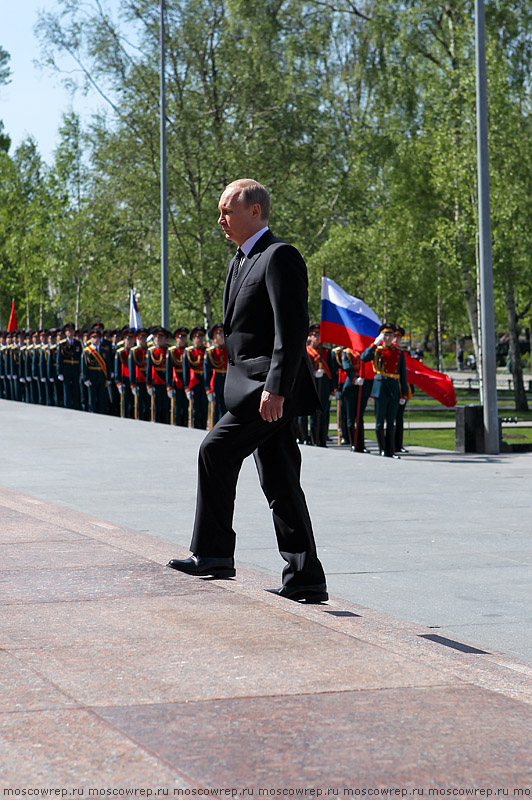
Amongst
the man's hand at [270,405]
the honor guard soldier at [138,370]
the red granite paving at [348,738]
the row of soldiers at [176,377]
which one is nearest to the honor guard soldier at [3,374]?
the row of soldiers at [176,377]

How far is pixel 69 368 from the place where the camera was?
27.0 m

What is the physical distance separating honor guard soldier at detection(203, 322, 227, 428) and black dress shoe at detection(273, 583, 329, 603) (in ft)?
45.7

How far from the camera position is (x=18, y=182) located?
5275 cm

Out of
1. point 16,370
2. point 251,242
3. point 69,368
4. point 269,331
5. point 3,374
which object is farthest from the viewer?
point 3,374

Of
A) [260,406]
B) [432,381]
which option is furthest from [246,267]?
[432,381]

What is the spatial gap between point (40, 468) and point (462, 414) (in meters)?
6.06

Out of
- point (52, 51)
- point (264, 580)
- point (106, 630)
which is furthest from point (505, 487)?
point (52, 51)

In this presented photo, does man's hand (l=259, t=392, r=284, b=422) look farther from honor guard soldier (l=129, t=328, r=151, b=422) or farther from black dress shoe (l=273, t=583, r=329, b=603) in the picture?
honor guard soldier (l=129, t=328, r=151, b=422)

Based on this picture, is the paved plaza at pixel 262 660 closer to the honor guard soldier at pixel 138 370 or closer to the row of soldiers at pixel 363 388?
the row of soldiers at pixel 363 388

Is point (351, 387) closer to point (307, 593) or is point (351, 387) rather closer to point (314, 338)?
point (314, 338)

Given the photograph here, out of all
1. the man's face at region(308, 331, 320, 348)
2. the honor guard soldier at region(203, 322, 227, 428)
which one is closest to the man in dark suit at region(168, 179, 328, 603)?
the man's face at region(308, 331, 320, 348)

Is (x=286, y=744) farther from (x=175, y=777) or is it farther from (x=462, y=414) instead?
(x=462, y=414)

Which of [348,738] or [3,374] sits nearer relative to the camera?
[348,738]

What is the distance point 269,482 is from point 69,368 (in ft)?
71.1
